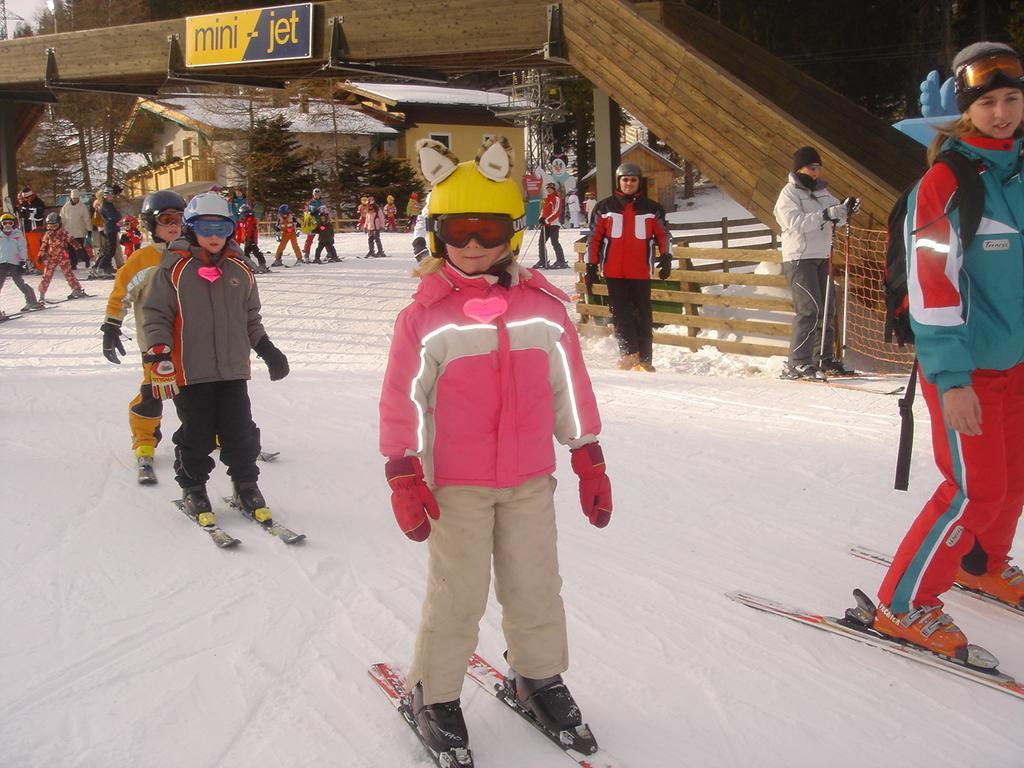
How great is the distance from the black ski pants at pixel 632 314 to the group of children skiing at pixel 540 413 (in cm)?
538

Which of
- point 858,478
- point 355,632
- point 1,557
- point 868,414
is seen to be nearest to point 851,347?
point 868,414

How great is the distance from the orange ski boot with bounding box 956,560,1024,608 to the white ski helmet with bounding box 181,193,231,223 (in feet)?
11.3

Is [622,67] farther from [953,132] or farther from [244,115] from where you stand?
[244,115]

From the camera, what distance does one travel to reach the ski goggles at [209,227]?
4.43 m

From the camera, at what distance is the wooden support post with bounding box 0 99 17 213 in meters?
18.8

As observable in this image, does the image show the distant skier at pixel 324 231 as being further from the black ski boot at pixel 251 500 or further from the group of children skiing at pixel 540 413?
the group of children skiing at pixel 540 413

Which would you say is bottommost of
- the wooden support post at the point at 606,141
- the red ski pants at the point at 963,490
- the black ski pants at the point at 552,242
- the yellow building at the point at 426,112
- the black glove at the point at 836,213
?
the red ski pants at the point at 963,490

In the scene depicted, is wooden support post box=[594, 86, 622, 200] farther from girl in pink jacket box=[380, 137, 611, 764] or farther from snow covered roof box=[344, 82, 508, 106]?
snow covered roof box=[344, 82, 508, 106]

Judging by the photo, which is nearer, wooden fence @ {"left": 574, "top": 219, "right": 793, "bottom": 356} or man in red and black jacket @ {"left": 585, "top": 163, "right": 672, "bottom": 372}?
man in red and black jacket @ {"left": 585, "top": 163, "right": 672, "bottom": 372}

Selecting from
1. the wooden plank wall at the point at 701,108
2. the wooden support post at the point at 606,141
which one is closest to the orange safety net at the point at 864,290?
the wooden plank wall at the point at 701,108

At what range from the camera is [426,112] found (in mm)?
43656

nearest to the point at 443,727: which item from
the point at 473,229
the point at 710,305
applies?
the point at 473,229

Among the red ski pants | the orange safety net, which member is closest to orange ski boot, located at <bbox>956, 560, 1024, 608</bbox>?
the red ski pants

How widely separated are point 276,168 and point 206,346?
3249 cm
